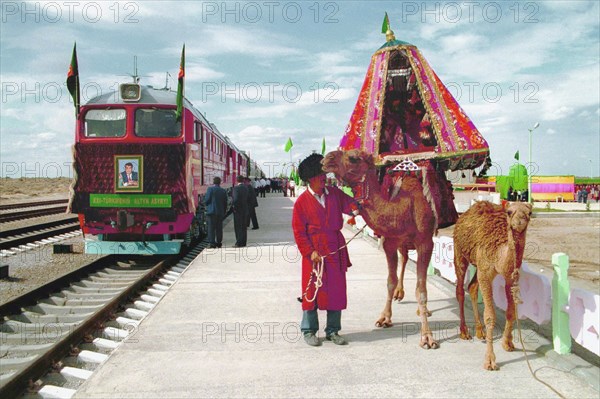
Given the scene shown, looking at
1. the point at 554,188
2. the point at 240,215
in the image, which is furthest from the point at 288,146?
the point at 240,215

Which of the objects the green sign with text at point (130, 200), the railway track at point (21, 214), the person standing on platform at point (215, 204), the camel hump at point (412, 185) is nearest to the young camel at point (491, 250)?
the camel hump at point (412, 185)

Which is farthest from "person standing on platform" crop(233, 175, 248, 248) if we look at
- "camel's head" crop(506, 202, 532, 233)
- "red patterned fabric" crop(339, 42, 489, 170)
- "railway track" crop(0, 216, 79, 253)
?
"camel's head" crop(506, 202, 532, 233)

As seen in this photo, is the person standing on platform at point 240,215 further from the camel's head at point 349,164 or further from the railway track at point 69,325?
the camel's head at point 349,164

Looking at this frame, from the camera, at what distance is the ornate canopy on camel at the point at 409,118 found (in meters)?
5.80

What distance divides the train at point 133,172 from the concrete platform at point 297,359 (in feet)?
11.7

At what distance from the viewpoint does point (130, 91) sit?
35.4 ft

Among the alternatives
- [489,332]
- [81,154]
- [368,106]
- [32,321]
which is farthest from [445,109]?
[81,154]

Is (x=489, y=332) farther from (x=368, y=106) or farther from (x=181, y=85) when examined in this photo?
(x=181, y=85)

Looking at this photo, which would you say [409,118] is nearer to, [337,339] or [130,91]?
[337,339]

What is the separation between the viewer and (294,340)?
525 cm

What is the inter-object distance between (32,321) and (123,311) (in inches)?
43.7

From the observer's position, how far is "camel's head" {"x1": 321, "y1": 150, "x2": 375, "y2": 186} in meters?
4.99

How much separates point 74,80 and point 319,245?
8029 mm

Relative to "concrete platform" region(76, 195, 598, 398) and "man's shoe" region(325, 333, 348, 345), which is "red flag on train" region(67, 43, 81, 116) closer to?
"concrete platform" region(76, 195, 598, 398)
